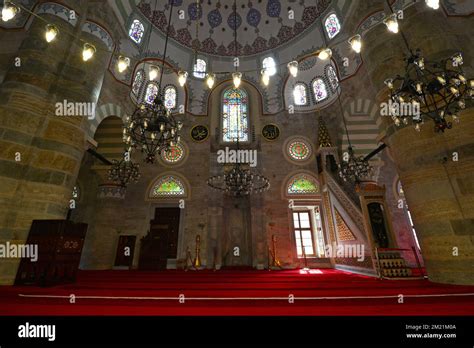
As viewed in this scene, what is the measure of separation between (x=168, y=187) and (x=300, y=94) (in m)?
8.82

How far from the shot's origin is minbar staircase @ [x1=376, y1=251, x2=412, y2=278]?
480 centimetres

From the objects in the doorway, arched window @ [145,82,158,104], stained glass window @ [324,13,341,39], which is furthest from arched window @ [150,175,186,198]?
stained glass window @ [324,13,341,39]

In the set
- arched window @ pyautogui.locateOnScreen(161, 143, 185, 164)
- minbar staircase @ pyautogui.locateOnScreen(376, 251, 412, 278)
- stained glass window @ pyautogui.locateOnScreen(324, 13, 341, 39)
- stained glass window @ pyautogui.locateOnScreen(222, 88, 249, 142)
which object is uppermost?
stained glass window @ pyautogui.locateOnScreen(324, 13, 341, 39)

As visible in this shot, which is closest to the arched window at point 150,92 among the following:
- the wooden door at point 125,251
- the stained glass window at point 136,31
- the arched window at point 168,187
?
the stained glass window at point 136,31

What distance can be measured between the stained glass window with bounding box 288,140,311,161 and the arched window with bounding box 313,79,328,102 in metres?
2.65

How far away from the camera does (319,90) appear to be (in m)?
10.8

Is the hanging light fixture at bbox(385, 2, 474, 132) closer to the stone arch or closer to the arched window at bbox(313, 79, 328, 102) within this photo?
the arched window at bbox(313, 79, 328, 102)

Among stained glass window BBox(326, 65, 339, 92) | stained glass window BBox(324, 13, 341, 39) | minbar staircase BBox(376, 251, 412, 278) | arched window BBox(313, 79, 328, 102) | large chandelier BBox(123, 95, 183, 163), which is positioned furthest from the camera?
arched window BBox(313, 79, 328, 102)

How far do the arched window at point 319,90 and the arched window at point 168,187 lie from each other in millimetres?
8632

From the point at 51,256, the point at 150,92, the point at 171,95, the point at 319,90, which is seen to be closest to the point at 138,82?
the point at 150,92

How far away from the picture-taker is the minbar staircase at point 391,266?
4797mm

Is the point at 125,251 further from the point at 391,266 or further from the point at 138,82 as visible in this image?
the point at 391,266

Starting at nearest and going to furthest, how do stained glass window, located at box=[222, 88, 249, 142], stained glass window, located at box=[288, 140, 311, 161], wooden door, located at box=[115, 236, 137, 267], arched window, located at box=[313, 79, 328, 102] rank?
wooden door, located at box=[115, 236, 137, 267] → stained glass window, located at box=[288, 140, 311, 161] → arched window, located at box=[313, 79, 328, 102] → stained glass window, located at box=[222, 88, 249, 142]
